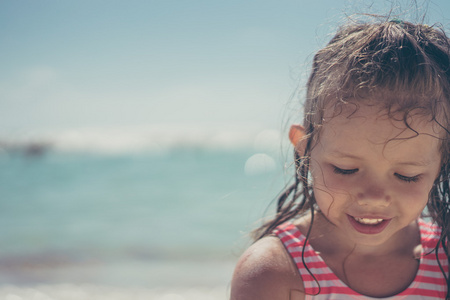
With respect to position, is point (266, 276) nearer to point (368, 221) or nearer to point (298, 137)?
point (368, 221)

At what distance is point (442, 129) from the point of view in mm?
1613

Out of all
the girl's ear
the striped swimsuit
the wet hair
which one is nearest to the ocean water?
the girl's ear

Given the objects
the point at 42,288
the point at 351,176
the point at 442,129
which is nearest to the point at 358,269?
the point at 351,176

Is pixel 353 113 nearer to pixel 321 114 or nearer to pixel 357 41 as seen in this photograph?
pixel 321 114

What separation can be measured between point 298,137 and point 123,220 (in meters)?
5.21

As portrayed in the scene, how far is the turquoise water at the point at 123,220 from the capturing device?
4.82m

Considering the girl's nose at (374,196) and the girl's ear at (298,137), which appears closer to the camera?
the girl's nose at (374,196)

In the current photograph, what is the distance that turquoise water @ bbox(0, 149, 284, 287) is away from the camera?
482 cm

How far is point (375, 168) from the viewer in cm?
156

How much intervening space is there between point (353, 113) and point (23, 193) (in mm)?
7229

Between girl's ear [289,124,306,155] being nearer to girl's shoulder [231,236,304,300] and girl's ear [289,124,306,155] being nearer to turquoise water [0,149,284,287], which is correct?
girl's shoulder [231,236,304,300]

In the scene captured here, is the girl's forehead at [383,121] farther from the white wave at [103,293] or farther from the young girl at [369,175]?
the white wave at [103,293]

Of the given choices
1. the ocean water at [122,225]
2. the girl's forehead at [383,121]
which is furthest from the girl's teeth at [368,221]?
the ocean water at [122,225]

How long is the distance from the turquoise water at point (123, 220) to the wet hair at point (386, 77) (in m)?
0.72
